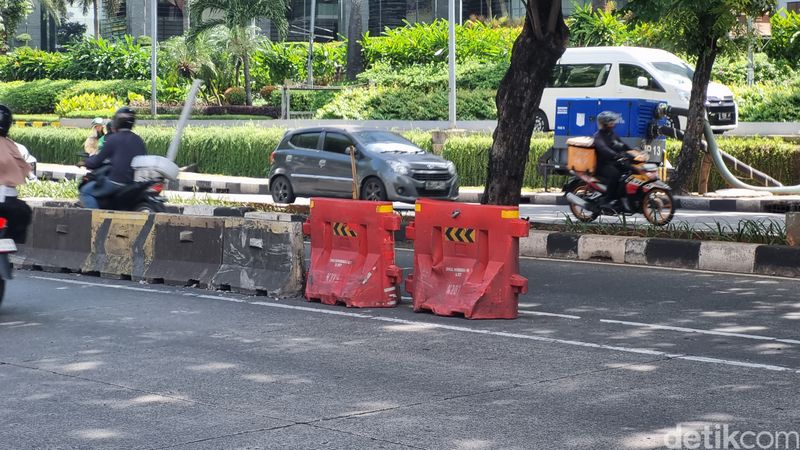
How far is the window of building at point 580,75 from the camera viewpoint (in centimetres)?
3055

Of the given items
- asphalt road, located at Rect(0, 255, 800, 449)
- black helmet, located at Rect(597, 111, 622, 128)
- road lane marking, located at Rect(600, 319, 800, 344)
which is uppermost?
black helmet, located at Rect(597, 111, 622, 128)

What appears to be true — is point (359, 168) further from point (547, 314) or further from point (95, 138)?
point (547, 314)

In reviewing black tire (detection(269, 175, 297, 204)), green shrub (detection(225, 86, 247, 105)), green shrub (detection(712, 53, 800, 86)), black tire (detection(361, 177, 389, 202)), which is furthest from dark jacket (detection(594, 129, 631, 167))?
green shrub (detection(225, 86, 247, 105))

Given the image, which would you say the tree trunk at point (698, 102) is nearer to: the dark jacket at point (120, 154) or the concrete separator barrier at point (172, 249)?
the dark jacket at point (120, 154)

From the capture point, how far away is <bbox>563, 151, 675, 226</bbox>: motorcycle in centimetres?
1645

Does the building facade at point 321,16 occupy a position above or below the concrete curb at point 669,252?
above

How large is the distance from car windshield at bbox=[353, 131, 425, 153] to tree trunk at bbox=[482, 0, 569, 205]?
651 cm

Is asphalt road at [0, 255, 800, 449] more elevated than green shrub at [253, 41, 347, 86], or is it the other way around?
green shrub at [253, 41, 347, 86]

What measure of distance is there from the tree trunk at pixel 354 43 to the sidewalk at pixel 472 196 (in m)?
16.4

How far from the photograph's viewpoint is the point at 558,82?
31328 millimetres

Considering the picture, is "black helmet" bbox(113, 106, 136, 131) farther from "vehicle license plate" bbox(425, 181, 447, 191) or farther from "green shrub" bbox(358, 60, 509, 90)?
"green shrub" bbox(358, 60, 509, 90)

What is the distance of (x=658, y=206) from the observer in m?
16.5

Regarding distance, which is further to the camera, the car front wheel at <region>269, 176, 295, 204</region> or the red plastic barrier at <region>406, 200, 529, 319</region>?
the car front wheel at <region>269, 176, 295, 204</region>

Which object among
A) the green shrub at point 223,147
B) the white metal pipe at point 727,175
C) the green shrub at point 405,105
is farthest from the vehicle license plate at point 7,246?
the green shrub at point 405,105
